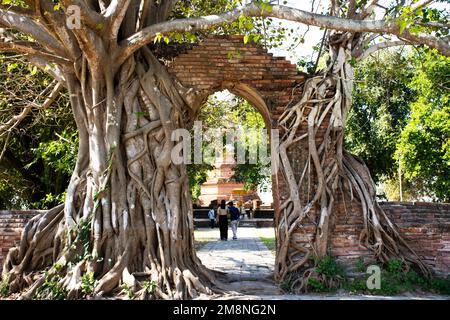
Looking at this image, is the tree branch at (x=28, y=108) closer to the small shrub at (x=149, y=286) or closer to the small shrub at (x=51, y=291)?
the small shrub at (x=51, y=291)

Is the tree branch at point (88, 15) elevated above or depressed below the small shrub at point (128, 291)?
above

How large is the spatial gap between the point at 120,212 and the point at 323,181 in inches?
110

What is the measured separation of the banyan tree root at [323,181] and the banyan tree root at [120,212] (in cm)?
120

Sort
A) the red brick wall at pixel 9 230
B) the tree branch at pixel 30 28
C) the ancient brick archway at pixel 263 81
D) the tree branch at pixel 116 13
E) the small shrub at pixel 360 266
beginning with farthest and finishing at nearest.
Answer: the ancient brick archway at pixel 263 81, the red brick wall at pixel 9 230, the small shrub at pixel 360 266, the tree branch at pixel 30 28, the tree branch at pixel 116 13

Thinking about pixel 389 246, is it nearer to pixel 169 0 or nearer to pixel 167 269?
pixel 167 269

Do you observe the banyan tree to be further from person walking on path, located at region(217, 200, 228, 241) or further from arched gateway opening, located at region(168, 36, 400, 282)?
person walking on path, located at region(217, 200, 228, 241)

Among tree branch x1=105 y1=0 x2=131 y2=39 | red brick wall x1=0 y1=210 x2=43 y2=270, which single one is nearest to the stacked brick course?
tree branch x1=105 y1=0 x2=131 y2=39

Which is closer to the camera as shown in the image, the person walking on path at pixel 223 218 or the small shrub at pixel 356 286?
the small shrub at pixel 356 286

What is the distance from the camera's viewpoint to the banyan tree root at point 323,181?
19.4 feet

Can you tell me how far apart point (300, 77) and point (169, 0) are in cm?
236

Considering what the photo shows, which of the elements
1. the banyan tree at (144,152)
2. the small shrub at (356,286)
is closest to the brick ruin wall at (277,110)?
the banyan tree at (144,152)

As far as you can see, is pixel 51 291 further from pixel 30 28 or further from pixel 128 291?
pixel 30 28

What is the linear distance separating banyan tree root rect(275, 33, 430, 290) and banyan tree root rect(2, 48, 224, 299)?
120 cm
